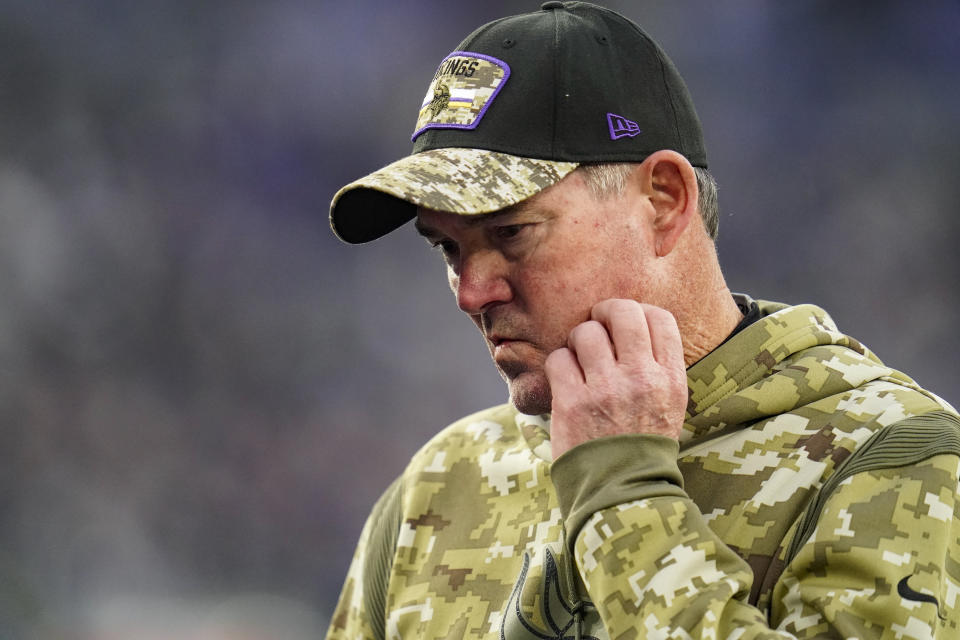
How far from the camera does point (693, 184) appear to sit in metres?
1.71

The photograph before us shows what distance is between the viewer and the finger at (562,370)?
1.56m

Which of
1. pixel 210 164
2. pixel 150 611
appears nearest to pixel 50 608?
pixel 150 611

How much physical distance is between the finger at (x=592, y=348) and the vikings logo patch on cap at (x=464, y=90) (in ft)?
1.15

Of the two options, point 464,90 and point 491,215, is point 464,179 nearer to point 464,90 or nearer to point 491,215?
point 491,215

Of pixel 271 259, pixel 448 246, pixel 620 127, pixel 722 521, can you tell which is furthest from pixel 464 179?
pixel 271 259

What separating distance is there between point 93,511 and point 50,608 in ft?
1.35

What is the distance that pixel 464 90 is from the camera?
174 centimetres

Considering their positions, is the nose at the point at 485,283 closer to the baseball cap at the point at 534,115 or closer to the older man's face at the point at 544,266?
the older man's face at the point at 544,266

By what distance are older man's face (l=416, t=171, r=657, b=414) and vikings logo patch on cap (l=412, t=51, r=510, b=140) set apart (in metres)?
0.15

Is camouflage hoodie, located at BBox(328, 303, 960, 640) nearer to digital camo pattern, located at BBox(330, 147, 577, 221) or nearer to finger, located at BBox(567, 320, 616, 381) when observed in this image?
finger, located at BBox(567, 320, 616, 381)

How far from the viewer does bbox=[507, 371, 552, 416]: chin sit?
168 cm

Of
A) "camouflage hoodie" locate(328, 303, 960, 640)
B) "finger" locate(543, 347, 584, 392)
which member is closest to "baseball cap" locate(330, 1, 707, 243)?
"finger" locate(543, 347, 584, 392)

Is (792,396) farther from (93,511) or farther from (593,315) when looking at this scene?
(93,511)

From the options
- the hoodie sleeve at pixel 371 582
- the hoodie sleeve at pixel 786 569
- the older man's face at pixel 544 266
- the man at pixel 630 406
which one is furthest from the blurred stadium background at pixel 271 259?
the hoodie sleeve at pixel 786 569
